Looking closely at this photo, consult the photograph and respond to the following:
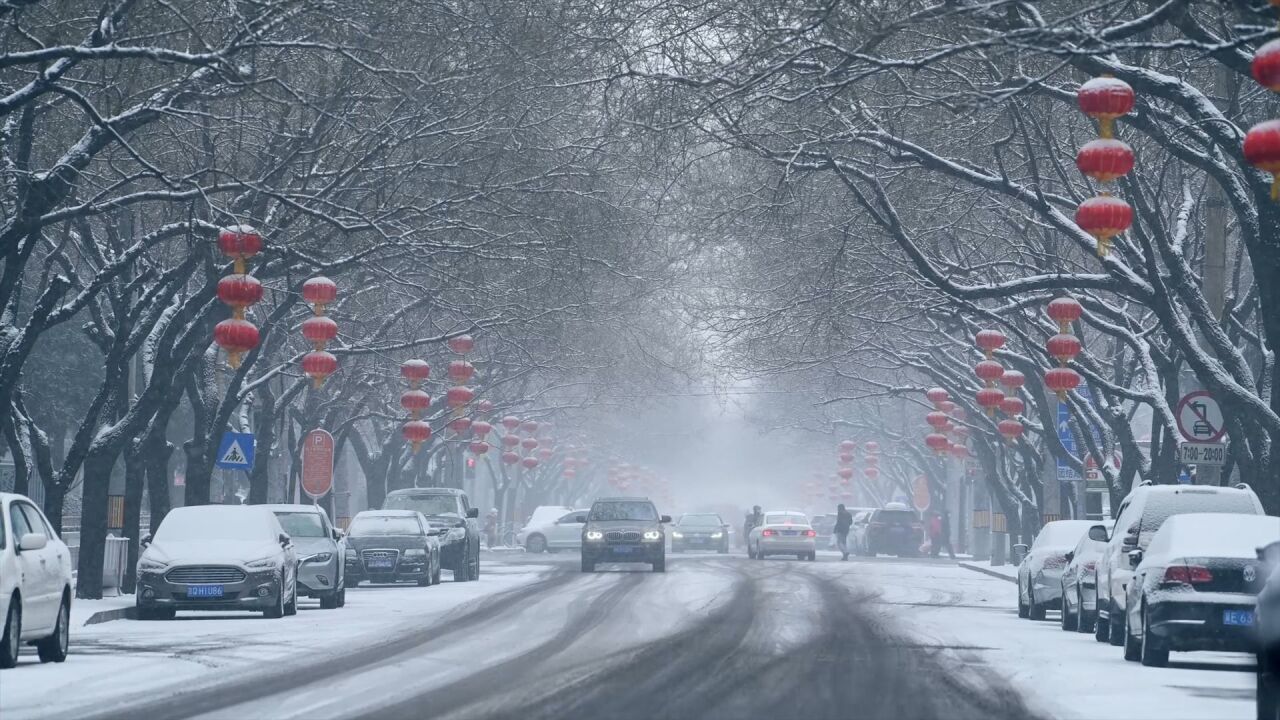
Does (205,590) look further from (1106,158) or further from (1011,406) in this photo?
(1011,406)

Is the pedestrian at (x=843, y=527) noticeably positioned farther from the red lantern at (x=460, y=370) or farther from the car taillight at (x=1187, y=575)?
the car taillight at (x=1187, y=575)

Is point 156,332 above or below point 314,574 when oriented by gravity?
above

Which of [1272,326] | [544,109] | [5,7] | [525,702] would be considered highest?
[544,109]

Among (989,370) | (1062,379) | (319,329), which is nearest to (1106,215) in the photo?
(1062,379)

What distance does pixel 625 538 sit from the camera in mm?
48500

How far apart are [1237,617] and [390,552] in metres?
22.9

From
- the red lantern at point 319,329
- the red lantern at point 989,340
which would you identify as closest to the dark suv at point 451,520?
the red lantern at point 319,329

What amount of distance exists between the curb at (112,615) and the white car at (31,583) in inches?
251

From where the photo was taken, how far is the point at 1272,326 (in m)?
24.2

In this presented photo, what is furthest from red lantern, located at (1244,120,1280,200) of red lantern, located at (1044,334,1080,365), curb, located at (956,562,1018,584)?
curb, located at (956,562,1018,584)

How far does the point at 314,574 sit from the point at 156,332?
24.1 feet

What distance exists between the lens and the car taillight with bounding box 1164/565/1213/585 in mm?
19438

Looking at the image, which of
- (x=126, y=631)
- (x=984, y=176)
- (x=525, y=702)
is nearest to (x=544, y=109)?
(x=984, y=176)

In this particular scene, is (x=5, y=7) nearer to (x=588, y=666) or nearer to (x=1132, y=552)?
(x=588, y=666)
